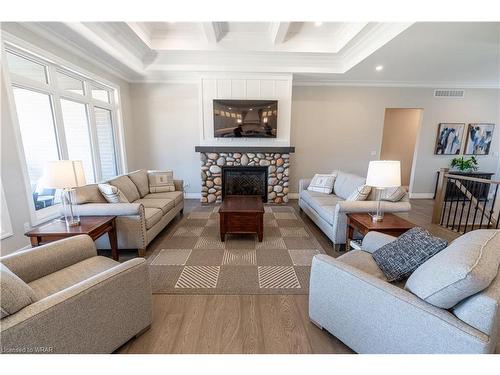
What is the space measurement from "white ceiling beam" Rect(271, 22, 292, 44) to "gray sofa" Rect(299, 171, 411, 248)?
8.22 ft

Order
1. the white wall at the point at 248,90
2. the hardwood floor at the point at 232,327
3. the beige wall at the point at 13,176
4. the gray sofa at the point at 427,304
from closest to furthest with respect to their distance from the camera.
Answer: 1. the gray sofa at the point at 427,304
2. the hardwood floor at the point at 232,327
3. the beige wall at the point at 13,176
4. the white wall at the point at 248,90

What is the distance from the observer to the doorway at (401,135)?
6.67 meters

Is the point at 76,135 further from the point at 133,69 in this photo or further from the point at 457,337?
the point at 457,337

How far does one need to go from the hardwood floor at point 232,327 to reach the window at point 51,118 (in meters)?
1.68

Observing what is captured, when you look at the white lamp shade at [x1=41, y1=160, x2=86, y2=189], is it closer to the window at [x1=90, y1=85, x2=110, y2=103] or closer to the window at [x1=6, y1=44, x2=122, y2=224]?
the window at [x1=6, y1=44, x2=122, y2=224]

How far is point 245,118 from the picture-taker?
4656 millimetres

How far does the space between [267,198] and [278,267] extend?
107 inches

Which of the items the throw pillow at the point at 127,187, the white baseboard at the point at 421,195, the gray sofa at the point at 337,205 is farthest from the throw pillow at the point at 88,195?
the white baseboard at the point at 421,195

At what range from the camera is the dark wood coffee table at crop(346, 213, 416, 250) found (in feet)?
7.13

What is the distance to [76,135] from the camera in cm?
363

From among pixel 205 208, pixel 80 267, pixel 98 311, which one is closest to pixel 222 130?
pixel 205 208

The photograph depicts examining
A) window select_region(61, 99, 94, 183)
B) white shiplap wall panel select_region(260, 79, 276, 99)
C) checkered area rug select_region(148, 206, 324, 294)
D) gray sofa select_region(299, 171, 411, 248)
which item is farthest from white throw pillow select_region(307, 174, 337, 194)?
window select_region(61, 99, 94, 183)

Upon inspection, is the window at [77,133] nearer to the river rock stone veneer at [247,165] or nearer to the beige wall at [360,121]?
the river rock stone veneer at [247,165]

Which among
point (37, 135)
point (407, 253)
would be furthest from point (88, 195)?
point (407, 253)
